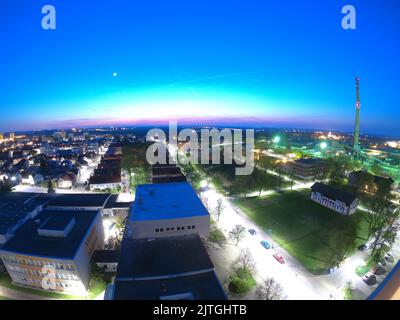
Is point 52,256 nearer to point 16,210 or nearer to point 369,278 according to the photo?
point 16,210

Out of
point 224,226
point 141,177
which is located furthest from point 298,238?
point 141,177

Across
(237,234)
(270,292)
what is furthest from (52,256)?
(270,292)

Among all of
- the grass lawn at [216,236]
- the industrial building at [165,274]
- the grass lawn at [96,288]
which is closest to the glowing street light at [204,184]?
the grass lawn at [216,236]

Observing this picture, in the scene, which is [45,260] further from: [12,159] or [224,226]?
[12,159]

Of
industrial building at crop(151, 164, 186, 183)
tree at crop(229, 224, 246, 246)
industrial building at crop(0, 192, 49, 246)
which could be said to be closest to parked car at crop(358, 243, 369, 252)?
tree at crop(229, 224, 246, 246)

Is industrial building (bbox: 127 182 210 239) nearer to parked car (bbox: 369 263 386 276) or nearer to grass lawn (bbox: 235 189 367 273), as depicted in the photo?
grass lawn (bbox: 235 189 367 273)

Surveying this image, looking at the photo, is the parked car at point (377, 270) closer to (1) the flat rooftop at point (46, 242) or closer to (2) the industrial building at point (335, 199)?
(2) the industrial building at point (335, 199)

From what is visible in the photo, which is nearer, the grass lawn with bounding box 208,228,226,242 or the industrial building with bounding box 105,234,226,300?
the industrial building with bounding box 105,234,226,300
